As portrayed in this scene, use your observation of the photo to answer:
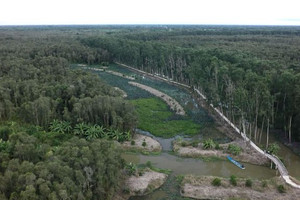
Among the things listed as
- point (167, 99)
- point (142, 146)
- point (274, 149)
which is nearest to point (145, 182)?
point (142, 146)

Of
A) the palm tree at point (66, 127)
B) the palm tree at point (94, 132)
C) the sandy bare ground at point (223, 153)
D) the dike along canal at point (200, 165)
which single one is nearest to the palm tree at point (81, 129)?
the palm tree at point (94, 132)

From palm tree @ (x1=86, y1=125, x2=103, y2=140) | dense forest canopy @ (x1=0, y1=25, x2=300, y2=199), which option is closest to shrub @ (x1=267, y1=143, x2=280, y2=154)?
dense forest canopy @ (x1=0, y1=25, x2=300, y2=199)

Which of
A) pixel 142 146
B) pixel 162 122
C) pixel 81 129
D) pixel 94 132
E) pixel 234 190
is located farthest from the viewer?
pixel 162 122

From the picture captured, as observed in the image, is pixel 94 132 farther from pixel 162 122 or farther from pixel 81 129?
pixel 162 122

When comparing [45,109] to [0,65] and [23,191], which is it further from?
[0,65]

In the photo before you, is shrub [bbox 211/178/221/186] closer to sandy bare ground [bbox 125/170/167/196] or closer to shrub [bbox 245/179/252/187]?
shrub [bbox 245/179/252/187]

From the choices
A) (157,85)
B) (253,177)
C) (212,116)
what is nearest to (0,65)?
(157,85)
